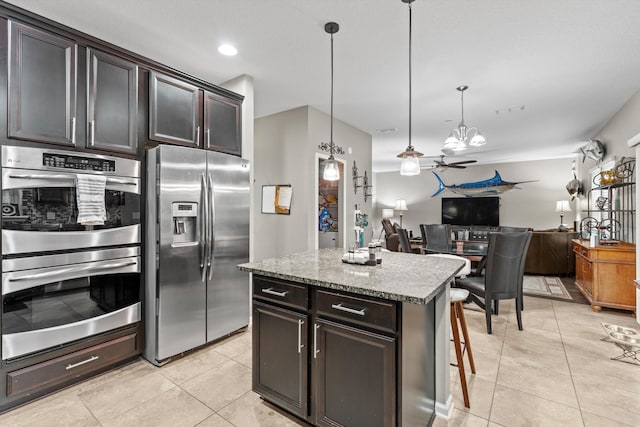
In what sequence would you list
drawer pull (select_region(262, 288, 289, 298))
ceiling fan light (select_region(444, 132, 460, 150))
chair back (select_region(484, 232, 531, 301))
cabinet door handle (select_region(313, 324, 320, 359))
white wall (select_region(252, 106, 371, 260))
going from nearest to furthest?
1. cabinet door handle (select_region(313, 324, 320, 359))
2. drawer pull (select_region(262, 288, 289, 298))
3. chair back (select_region(484, 232, 531, 301))
4. ceiling fan light (select_region(444, 132, 460, 150))
5. white wall (select_region(252, 106, 371, 260))

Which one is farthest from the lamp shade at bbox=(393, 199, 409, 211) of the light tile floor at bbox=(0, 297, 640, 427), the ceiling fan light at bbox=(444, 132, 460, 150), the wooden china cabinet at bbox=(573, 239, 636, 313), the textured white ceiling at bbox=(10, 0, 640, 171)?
the light tile floor at bbox=(0, 297, 640, 427)

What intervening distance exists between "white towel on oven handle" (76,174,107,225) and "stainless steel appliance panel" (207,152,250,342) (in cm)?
82

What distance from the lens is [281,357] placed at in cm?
185

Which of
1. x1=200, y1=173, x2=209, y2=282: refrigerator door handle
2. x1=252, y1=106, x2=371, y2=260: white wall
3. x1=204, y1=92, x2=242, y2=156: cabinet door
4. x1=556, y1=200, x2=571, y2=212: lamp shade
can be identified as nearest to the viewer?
x1=200, y1=173, x2=209, y2=282: refrigerator door handle

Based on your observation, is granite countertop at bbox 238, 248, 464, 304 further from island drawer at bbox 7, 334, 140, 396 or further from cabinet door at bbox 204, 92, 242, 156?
cabinet door at bbox 204, 92, 242, 156

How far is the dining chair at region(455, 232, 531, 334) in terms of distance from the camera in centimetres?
311

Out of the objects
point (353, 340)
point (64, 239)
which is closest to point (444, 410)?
point (353, 340)

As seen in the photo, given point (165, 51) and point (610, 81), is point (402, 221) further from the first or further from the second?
point (165, 51)

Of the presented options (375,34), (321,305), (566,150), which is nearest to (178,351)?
(321,305)

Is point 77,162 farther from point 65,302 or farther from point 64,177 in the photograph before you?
point 65,302

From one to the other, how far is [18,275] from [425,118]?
198 inches

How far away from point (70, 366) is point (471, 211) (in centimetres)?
929

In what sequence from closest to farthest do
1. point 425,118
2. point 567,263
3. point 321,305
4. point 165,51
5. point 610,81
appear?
Result: point 321,305 < point 165,51 < point 610,81 < point 425,118 < point 567,263

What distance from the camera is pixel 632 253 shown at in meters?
3.70
